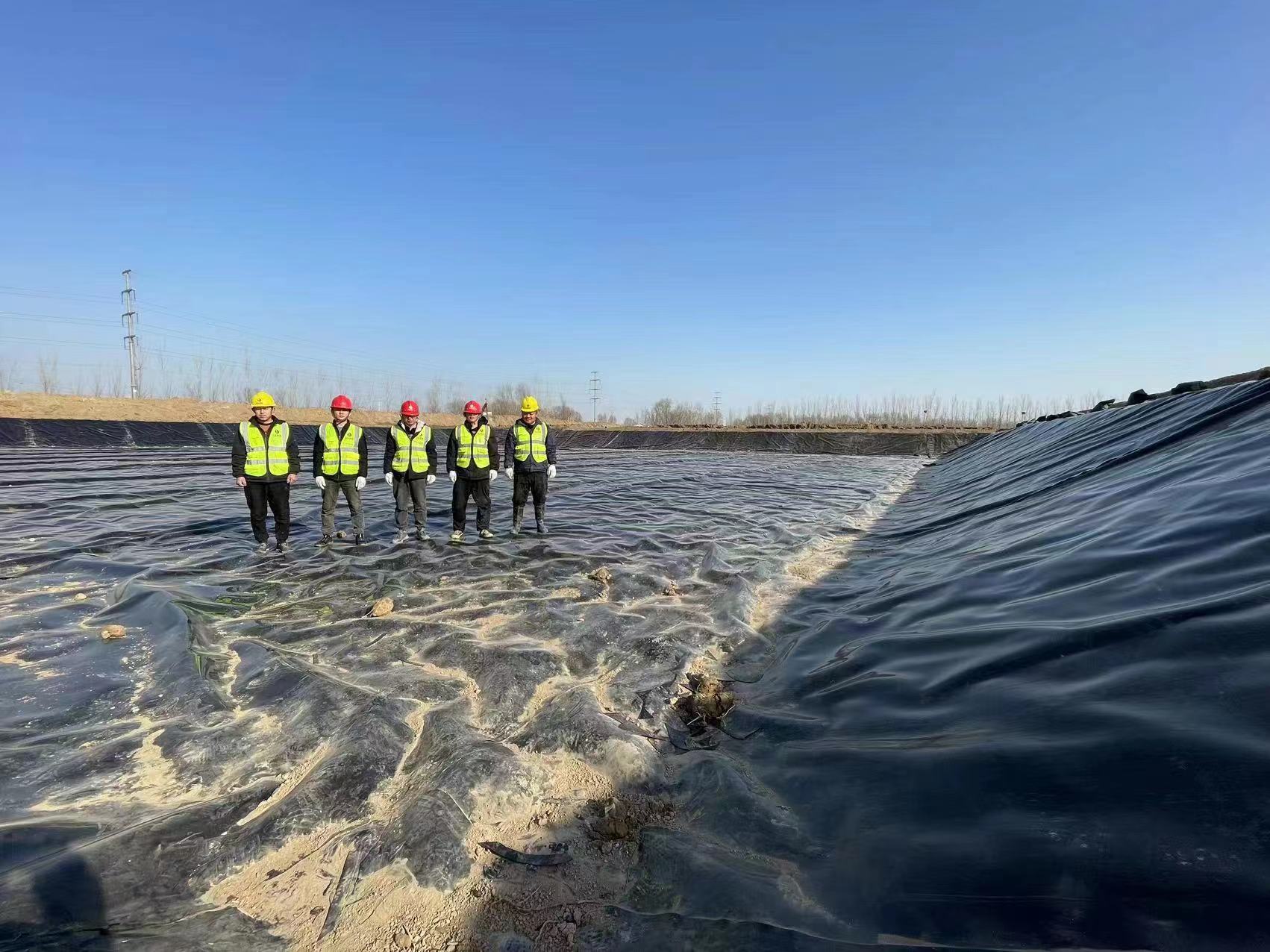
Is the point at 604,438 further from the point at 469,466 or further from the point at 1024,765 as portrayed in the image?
the point at 1024,765

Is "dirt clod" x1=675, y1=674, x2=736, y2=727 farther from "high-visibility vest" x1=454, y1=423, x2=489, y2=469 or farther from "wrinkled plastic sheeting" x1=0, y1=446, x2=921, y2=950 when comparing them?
"high-visibility vest" x1=454, y1=423, x2=489, y2=469

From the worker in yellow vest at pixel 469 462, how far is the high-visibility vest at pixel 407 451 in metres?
0.45

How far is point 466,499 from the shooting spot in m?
9.34

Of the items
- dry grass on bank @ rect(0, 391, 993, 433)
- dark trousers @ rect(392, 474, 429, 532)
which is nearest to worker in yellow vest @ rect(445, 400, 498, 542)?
dark trousers @ rect(392, 474, 429, 532)

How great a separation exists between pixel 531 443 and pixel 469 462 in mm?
1021

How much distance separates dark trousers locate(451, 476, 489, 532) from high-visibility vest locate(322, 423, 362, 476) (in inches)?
63.3

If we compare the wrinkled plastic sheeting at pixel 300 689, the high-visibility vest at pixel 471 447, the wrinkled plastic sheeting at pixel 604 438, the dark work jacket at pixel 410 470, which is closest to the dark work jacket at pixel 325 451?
the dark work jacket at pixel 410 470

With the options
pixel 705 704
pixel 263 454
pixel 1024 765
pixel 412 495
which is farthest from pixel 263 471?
pixel 1024 765

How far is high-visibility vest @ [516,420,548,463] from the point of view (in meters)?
9.46

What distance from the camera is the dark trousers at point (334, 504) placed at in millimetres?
9039

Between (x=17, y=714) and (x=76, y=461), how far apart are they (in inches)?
815

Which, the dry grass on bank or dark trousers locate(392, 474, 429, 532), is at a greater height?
the dry grass on bank

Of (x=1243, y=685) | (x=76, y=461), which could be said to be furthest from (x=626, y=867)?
(x=76, y=461)

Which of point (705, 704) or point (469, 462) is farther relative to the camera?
point (469, 462)
